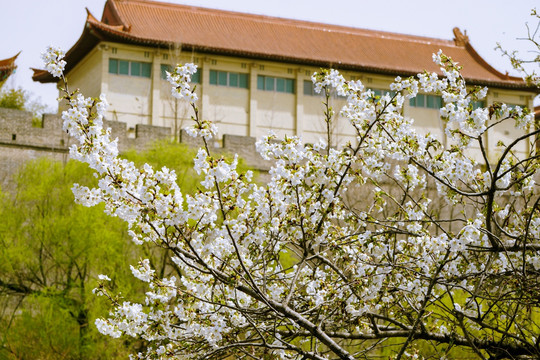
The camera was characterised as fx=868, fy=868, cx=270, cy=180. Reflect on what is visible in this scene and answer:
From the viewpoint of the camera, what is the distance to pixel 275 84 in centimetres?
2827

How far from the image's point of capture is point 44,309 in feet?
55.8

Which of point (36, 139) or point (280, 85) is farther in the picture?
point (280, 85)

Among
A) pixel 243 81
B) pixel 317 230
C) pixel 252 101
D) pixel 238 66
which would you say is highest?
pixel 238 66

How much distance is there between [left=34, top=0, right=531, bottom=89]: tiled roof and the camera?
26.8m

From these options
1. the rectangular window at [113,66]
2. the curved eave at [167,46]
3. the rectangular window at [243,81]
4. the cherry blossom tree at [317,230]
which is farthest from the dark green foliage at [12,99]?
the cherry blossom tree at [317,230]

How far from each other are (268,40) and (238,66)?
174 centimetres

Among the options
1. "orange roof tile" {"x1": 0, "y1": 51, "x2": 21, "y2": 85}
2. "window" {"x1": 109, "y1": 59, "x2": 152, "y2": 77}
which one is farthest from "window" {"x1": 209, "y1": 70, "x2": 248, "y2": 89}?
"orange roof tile" {"x1": 0, "y1": 51, "x2": 21, "y2": 85}

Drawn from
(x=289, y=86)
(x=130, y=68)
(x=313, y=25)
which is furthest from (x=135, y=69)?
(x=313, y=25)

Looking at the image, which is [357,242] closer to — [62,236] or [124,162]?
[124,162]

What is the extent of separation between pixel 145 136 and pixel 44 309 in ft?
19.7

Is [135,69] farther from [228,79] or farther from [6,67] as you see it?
[6,67]

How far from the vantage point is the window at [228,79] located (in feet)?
90.2

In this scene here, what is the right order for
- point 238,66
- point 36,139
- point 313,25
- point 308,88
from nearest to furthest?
point 36,139 < point 238,66 < point 308,88 < point 313,25

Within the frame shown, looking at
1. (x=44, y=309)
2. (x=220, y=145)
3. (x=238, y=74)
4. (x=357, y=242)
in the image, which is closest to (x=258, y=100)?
(x=238, y=74)
